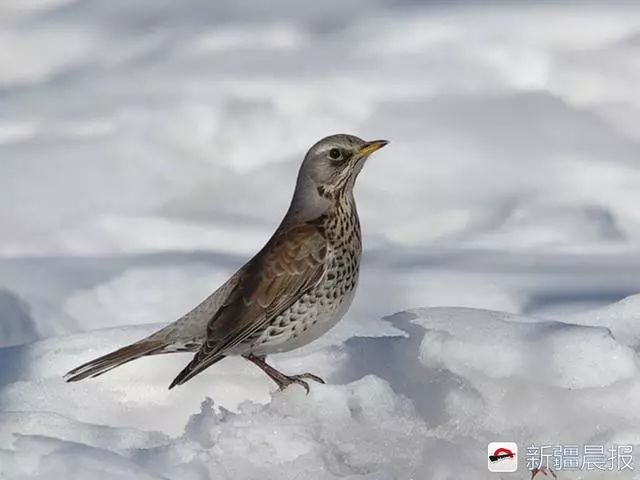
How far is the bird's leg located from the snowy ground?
0.10 metres

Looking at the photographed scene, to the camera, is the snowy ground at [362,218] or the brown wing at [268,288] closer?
the snowy ground at [362,218]

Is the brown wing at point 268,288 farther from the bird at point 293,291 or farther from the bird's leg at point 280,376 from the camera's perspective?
the bird's leg at point 280,376

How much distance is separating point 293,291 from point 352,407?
46cm

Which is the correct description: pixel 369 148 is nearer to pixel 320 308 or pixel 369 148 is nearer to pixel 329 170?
pixel 329 170

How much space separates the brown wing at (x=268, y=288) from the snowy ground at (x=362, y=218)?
23cm

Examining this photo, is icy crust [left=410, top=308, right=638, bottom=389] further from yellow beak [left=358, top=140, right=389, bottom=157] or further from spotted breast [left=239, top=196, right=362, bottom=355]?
yellow beak [left=358, top=140, right=389, bottom=157]

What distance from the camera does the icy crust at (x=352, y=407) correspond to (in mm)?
3648

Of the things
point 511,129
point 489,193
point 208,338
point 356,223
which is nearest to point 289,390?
point 208,338

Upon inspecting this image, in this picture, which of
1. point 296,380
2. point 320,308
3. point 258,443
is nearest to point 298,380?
point 296,380

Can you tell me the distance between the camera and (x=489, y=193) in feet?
24.8

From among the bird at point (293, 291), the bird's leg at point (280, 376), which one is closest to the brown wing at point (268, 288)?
the bird at point (293, 291)

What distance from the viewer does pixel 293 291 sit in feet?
13.9

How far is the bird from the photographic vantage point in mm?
4223

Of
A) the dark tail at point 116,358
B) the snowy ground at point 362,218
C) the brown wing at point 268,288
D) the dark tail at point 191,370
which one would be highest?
the brown wing at point 268,288
